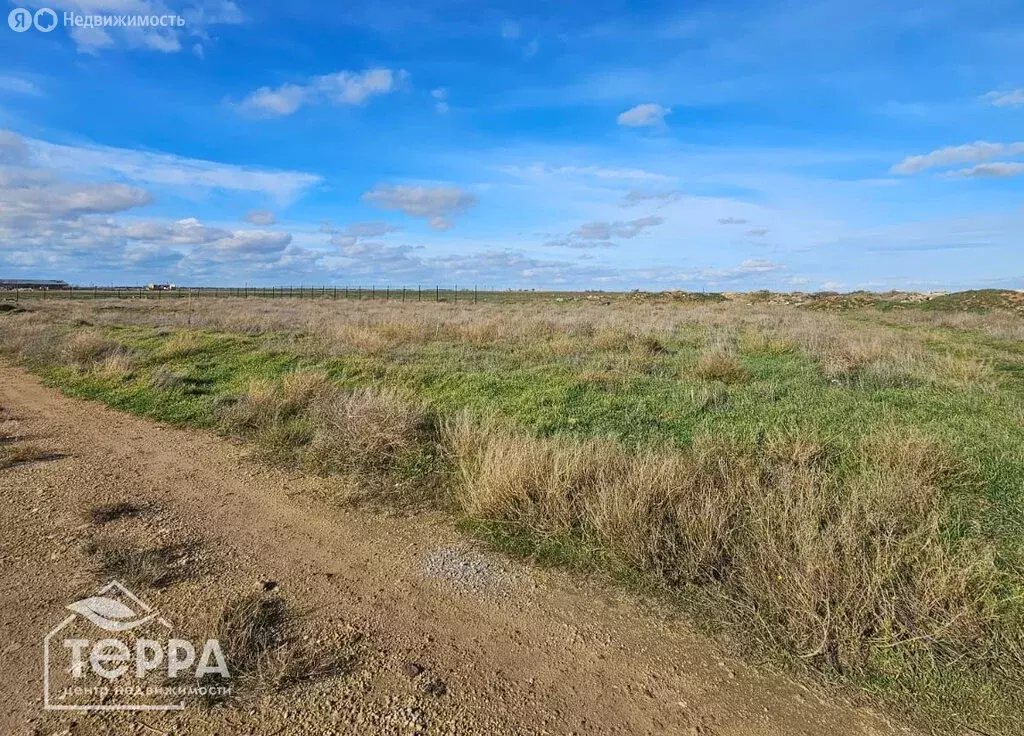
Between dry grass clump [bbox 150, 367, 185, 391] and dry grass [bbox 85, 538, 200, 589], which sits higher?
dry grass clump [bbox 150, 367, 185, 391]

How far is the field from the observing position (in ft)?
10.4

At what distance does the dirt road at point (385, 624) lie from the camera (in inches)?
106

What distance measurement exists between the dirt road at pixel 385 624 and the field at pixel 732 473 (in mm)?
312

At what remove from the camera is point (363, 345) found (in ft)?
46.1

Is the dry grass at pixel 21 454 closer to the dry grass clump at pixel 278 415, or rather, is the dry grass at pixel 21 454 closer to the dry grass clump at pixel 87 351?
the dry grass clump at pixel 278 415

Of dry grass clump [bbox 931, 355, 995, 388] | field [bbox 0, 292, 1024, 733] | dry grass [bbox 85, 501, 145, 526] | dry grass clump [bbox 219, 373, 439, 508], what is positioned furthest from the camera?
dry grass clump [bbox 931, 355, 995, 388]

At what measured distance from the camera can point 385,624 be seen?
340 centimetres

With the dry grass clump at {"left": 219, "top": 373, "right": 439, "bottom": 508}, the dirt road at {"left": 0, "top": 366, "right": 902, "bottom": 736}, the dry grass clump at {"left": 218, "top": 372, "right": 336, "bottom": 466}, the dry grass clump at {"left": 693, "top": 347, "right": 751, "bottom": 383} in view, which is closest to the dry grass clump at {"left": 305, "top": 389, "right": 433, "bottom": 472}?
the dry grass clump at {"left": 219, "top": 373, "right": 439, "bottom": 508}

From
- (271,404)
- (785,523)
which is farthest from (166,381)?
(785,523)

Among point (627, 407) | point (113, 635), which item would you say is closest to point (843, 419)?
point (627, 407)

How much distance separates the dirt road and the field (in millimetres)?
312

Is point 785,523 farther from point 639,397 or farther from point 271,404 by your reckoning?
point 271,404

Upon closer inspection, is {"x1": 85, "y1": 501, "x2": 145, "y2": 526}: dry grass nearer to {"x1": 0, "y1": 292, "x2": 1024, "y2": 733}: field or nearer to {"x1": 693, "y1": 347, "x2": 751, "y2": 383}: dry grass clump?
{"x1": 0, "y1": 292, "x2": 1024, "y2": 733}: field

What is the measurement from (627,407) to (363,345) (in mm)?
8126
